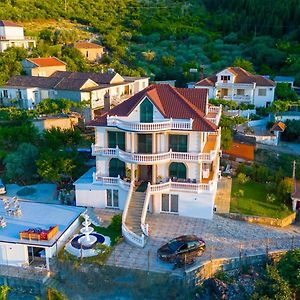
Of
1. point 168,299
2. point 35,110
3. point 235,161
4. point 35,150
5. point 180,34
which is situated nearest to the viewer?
point 168,299

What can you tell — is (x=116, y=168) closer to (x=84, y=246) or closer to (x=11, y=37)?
(x=84, y=246)

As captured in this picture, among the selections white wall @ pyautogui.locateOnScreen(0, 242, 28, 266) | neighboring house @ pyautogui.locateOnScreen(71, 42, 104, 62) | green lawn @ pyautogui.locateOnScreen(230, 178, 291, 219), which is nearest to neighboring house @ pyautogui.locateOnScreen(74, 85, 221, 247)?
green lawn @ pyautogui.locateOnScreen(230, 178, 291, 219)

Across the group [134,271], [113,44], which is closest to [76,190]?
[134,271]

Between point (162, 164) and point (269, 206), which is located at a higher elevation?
point (162, 164)

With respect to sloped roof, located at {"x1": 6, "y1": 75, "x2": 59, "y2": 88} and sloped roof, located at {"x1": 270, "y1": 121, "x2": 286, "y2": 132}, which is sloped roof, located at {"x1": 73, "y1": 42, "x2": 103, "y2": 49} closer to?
sloped roof, located at {"x1": 6, "y1": 75, "x2": 59, "y2": 88}

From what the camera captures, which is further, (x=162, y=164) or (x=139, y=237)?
(x=162, y=164)

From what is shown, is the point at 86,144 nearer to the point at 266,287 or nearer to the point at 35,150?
the point at 35,150

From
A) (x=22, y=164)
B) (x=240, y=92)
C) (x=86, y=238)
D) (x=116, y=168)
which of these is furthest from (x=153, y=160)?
(x=240, y=92)
